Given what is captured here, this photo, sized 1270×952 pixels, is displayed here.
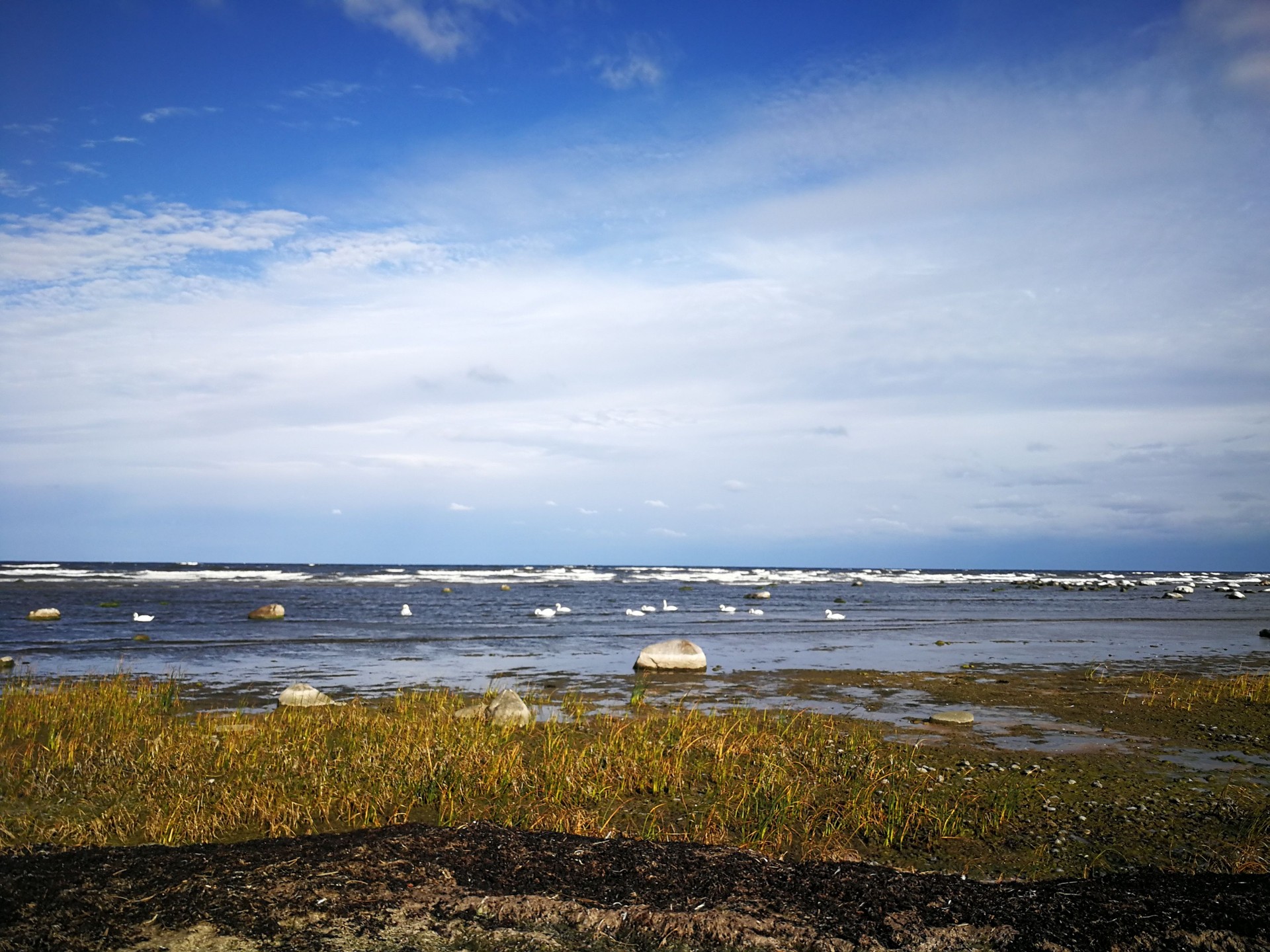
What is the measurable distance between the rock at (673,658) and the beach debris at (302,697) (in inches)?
377

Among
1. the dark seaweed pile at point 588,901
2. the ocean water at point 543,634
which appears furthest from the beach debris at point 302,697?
the dark seaweed pile at point 588,901

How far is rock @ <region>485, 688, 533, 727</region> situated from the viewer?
45.7 ft

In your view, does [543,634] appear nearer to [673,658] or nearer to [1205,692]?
[673,658]

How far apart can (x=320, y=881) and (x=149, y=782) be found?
5.86 meters

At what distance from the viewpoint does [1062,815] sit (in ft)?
31.6

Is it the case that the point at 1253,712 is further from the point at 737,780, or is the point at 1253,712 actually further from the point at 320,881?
the point at 320,881

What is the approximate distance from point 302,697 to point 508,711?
17.5ft

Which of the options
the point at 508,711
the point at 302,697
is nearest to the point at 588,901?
the point at 508,711

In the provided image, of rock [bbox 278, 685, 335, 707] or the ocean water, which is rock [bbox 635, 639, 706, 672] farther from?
rock [bbox 278, 685, 335, 707]

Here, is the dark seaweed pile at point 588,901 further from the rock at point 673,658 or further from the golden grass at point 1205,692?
the rock at point 673,658

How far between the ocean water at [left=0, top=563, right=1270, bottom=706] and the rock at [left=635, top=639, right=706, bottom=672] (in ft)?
2.13

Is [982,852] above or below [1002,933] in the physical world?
below

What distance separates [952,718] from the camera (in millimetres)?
15727

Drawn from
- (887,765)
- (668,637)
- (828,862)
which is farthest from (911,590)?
(828,862)
